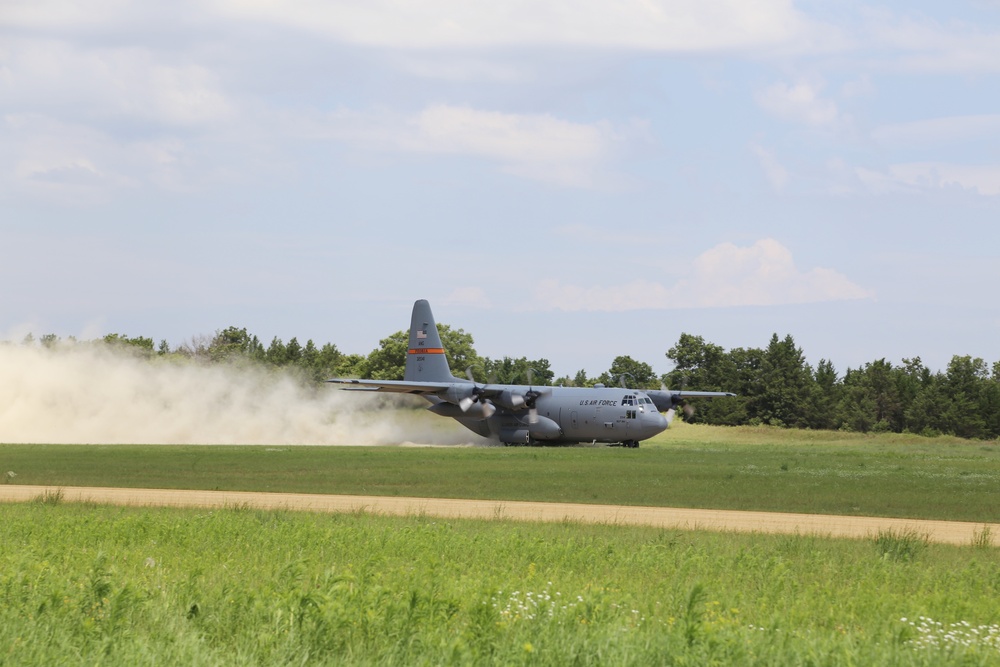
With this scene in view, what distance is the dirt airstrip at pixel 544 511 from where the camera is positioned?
24.4m

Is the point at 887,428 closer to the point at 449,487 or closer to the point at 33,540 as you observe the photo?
the point at 449,487

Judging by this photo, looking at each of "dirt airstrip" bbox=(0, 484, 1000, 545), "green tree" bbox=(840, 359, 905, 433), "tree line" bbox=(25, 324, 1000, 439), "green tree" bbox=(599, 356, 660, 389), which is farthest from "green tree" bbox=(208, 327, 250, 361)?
"dirt airstrip" bbox=(0, 484, 1000, 545)

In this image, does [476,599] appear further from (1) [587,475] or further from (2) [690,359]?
(2) [690,359]

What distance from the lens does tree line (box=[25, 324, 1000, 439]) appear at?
113 metres

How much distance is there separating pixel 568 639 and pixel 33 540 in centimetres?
1218

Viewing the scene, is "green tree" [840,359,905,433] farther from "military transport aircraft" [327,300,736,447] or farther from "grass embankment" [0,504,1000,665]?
"grass embankment" [0,504,1000,665]

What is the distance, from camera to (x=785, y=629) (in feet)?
38.4

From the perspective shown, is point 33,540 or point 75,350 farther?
point 75,350

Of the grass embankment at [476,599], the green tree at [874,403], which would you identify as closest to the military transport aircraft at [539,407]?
the grass embankment at [476,599]

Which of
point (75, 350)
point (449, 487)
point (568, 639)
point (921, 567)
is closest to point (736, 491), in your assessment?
point (449, 487)

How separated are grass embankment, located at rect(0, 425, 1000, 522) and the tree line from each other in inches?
1705

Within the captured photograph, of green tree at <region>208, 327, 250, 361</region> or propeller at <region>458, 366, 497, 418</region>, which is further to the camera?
green tree at <region>208, 327, 250, 361</region>

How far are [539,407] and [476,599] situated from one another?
2212 inches

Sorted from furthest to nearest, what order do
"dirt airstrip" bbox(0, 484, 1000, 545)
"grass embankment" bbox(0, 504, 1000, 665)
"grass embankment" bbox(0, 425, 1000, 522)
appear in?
1. "grass embankment" bbox(0, 425, 1000, 522)
2. "dirt airstrip" bbox(0, 484, 1000, 545)
3. "grass embankment" bbox(0, 504, 1000, 665)
